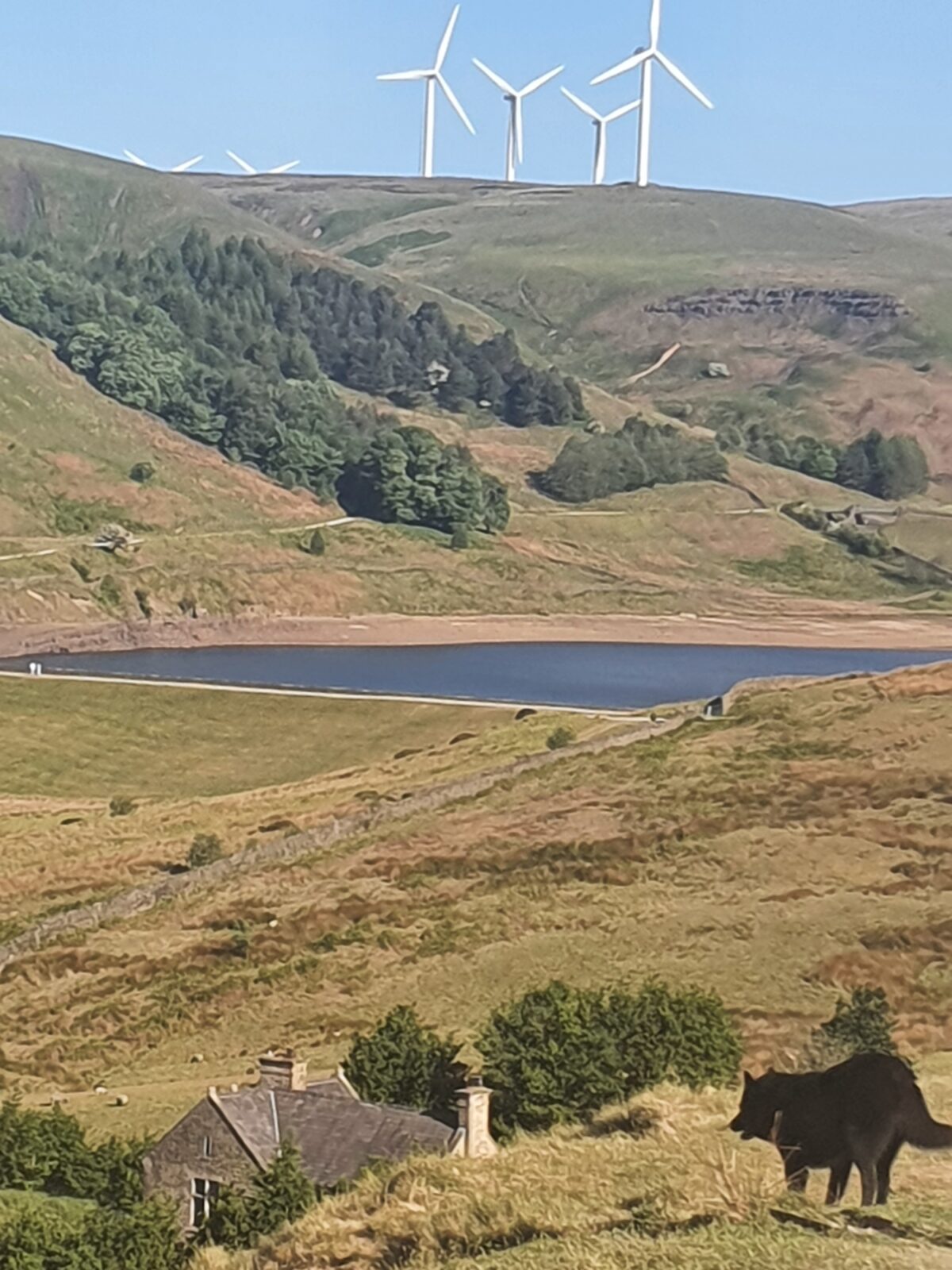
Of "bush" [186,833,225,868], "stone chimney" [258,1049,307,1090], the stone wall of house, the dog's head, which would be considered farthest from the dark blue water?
the dog's head

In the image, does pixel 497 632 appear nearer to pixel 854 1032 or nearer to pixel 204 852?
pixel 204 852

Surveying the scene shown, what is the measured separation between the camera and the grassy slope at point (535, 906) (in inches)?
1689

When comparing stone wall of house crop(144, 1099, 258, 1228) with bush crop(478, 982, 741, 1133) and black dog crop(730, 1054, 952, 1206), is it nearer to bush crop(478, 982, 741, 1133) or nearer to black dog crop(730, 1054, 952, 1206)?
bush crop(478, 982, 741, 1133)

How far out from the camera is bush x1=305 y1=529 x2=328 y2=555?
532 feet

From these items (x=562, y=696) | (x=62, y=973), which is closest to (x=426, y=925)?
(x=62, y=973)

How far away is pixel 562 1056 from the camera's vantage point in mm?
28172

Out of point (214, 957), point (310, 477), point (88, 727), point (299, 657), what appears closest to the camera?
point (214, 957)

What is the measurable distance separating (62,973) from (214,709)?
53798 mm

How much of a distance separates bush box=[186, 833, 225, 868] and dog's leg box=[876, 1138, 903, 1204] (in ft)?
146

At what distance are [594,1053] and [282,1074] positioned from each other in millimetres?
3760

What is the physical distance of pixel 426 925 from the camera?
50656 millimetres

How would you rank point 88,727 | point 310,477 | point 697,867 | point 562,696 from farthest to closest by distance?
1. point 310,477
2. point 562,696
3. point 88,727
4. point 697,867

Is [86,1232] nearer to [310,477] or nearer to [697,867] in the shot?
[697,867]

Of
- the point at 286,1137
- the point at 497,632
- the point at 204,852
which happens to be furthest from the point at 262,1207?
the point at 497,632
